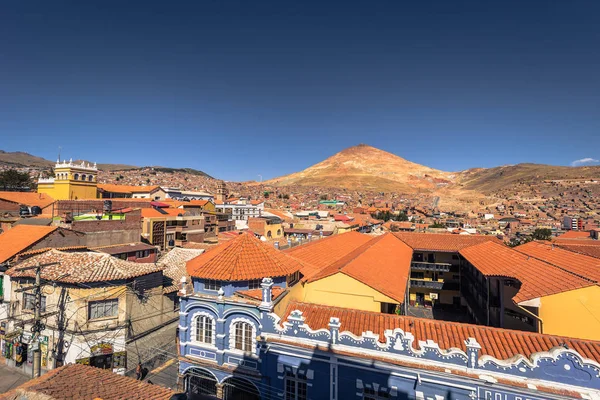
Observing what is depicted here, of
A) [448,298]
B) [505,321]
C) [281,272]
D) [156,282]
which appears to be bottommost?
[448,298]

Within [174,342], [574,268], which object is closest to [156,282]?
[174,342]

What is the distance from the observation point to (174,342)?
2095cm

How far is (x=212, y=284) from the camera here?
591 inches

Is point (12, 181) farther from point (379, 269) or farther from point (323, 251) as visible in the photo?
point (379, 269)

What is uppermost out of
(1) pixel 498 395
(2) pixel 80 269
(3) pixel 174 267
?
(2) pixel 80 269

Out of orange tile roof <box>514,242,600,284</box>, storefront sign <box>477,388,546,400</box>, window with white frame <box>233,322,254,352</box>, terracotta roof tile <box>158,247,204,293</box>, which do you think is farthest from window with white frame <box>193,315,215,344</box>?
orange tile roof <box>514,242,600,284</box>

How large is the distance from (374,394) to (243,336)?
6164 millimetres

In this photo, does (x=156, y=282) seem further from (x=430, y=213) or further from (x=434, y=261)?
(x=430, y=213)

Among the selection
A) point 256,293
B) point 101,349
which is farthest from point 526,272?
point 101,349

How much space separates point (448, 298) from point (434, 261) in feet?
13.5

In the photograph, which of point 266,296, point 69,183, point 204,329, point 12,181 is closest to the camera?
point 266,296

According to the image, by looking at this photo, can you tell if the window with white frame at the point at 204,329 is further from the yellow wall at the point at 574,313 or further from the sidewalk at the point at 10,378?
the yellow wall at the point at 574,313

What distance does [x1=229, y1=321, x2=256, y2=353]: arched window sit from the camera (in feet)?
45.9

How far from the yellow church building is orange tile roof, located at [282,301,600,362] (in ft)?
154
